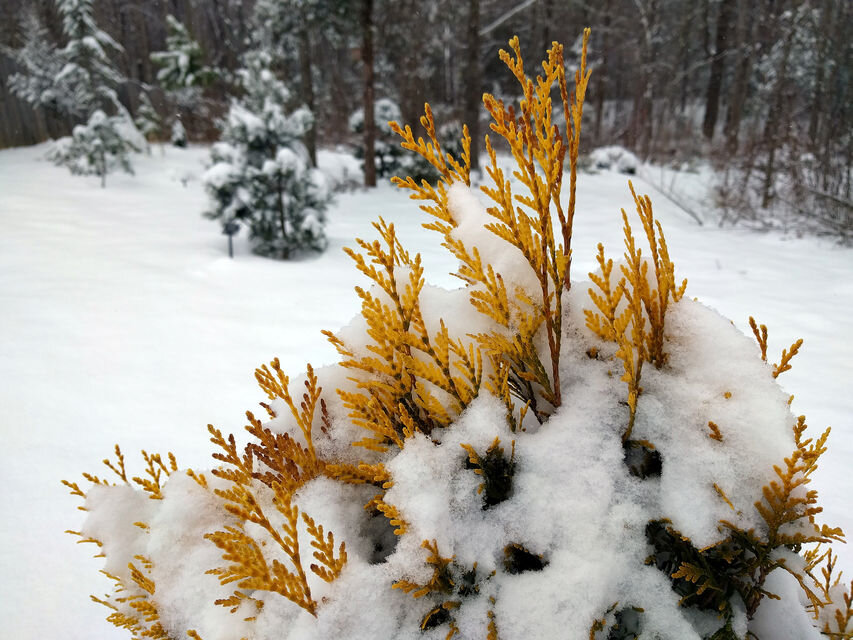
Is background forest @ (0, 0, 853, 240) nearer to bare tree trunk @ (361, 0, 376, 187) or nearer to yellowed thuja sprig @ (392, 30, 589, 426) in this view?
bare tree trunk @ (361, 0, 376, 187)

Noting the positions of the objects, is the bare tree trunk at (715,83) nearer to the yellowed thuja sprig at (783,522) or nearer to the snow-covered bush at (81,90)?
the snow-covered bush at (81,90)

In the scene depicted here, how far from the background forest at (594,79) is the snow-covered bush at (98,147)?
15.5 ft

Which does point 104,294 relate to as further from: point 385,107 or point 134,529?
point 385,107

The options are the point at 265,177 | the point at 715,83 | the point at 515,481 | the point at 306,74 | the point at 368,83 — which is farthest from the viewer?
the point at 715,83

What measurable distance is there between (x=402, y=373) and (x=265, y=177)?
295 inches

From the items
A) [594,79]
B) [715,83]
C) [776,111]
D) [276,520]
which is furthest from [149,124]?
[715,83]

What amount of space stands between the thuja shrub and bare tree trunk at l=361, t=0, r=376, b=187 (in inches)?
481

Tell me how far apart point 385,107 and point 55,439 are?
14.0 meters

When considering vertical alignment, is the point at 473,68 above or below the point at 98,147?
above

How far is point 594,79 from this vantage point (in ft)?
85.4

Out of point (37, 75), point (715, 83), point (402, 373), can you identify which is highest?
point (37, 75)

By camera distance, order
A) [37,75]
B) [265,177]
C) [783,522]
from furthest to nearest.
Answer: [37,75], [265,177], [783,522]

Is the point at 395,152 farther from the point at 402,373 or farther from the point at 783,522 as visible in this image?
the point at 783,522

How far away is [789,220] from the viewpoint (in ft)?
28.5
